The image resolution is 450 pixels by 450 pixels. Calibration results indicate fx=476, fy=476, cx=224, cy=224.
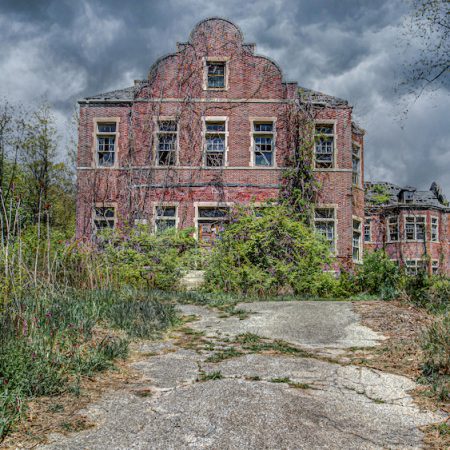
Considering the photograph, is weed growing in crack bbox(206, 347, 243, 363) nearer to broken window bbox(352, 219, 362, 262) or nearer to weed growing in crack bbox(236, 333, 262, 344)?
weed growing in crack bbox(236, 333, 262, 344)

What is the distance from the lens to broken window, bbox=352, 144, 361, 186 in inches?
838

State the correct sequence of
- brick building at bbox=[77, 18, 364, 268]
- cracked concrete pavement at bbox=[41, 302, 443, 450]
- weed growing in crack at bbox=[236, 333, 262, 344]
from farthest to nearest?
brick building at bbox=[77, 18, 364, 268], weed growing in crack at bbox=[236, 333, 262, 344], cracked concrete pavement at bbox=[41, 302, 443, 450]

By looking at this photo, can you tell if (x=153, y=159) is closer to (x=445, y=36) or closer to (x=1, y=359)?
(x=445, y=36)

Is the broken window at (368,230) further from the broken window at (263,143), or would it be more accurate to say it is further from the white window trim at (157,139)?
the white window trim at (157,139)

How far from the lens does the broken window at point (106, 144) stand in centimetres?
2000

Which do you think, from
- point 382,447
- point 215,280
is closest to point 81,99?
point 215,280

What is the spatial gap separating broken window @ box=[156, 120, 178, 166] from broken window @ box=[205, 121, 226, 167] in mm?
1340

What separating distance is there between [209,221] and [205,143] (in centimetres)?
332

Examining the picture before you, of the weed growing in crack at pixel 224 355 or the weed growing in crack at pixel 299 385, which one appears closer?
the weed growing in crack at pixel 299 385

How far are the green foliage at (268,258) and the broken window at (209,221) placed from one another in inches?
152

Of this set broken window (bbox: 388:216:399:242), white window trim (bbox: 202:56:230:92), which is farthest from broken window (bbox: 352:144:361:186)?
broken window (bbox: 388:216:399:242)

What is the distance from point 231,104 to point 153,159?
3997mm

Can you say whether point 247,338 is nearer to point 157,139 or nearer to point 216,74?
point 157,139

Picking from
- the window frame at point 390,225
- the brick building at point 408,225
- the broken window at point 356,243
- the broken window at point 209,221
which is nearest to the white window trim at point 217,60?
the broken window at point 209,221
